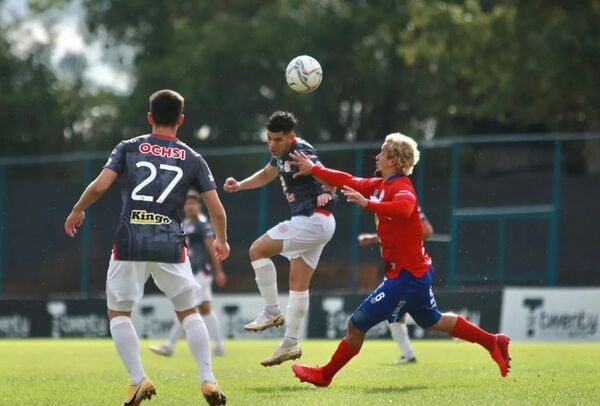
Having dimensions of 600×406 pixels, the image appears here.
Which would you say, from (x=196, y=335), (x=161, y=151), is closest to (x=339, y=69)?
(x=161, y=151)

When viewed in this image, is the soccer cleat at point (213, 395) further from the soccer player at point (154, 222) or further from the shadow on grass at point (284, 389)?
the shadow on grass at point (284, 389)

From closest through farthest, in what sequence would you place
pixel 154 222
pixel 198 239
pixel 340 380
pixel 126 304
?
pixel 154 222, pixel 126 304, pixel 340 380, pixel 198 239

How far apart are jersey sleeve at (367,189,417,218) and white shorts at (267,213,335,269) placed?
1772 mm

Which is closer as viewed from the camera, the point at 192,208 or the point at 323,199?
the point at 323,199

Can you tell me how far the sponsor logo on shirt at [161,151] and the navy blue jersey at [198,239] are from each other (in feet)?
26.5

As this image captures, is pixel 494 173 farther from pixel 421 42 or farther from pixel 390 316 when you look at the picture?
pixel 390 316

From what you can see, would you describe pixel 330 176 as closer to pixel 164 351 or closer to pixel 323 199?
pixel 323 199

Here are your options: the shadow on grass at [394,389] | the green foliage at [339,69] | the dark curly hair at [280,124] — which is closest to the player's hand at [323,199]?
the dark curly hair at [280,124]

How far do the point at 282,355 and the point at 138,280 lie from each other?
88.1 inches

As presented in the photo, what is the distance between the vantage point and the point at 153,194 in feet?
26.3

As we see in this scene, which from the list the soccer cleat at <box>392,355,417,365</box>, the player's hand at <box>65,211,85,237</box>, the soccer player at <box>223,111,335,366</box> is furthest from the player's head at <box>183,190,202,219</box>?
the player's hand at <box>65,211,85,237</box>

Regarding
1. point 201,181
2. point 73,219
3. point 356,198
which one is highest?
point 201,181

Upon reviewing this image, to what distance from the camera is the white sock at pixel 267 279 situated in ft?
34.3

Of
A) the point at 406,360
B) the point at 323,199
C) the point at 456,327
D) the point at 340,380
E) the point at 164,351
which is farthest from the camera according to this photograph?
the point at 164,351
